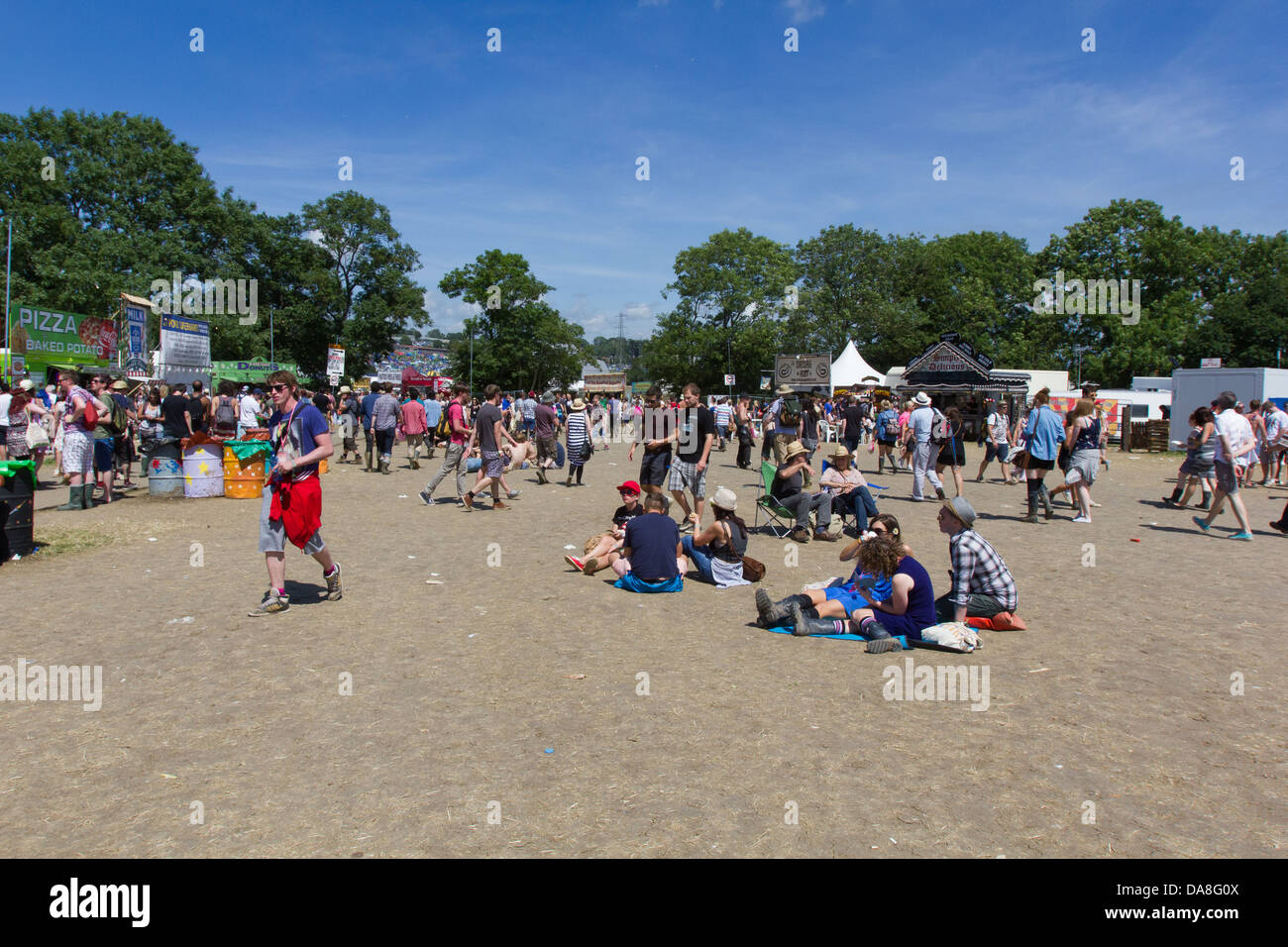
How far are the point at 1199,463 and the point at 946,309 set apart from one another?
203 ft

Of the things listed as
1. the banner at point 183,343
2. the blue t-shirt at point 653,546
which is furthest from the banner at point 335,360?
the blue t-shirt at point 653,546

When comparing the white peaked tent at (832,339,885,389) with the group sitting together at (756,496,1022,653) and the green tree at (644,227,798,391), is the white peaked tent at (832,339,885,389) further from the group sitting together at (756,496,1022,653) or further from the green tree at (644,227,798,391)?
the group sitting together at (756,496,1022,653)

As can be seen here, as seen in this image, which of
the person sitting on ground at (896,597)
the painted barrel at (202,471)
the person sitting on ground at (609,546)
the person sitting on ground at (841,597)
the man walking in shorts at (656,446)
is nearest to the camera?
the person sitting on ground at (896,597)

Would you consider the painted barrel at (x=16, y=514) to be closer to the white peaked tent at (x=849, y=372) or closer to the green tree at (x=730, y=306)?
the white peaked tent at (x=849, y=372)

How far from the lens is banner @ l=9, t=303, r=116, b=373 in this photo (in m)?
26.8

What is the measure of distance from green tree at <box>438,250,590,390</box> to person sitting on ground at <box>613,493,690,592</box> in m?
60.2

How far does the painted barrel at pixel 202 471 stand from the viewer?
45.3 ft

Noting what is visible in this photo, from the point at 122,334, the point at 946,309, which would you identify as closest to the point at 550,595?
the point at 122,334

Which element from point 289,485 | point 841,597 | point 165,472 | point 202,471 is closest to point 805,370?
point 202,471

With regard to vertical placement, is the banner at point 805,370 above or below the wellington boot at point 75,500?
above

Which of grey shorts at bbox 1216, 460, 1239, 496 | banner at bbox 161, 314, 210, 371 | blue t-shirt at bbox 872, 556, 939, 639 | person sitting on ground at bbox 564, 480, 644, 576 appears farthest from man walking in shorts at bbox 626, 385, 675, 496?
banner at bbox 161, 314, 210, 371

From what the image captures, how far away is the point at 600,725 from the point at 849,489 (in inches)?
289

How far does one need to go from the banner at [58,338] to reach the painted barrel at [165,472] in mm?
17492

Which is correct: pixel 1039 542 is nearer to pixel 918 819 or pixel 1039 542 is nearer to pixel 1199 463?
pixel 1199 463
